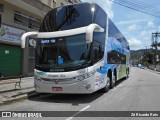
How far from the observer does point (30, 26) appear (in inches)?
898

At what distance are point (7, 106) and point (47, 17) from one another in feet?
14.0

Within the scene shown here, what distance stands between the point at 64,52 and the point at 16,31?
35.1ft

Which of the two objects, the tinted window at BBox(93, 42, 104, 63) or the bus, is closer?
the bus

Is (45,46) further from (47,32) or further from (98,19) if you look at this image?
(98,19)

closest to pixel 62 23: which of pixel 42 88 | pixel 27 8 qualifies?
pixel 42 88

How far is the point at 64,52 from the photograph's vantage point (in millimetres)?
10586

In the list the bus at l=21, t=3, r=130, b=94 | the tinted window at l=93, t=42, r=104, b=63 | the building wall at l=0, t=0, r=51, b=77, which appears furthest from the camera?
the building wall at l=0, t=0, r=51, b=77

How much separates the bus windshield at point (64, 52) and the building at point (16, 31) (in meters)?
8.43

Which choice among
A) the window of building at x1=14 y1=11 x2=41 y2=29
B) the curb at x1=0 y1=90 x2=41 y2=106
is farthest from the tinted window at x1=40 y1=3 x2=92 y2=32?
the window of building at x1=14 y1=11 x2=41 y2=29

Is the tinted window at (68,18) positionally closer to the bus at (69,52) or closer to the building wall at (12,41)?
the bus at (69,52)

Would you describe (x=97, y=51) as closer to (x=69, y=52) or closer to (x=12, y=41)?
(x=69, y=52)

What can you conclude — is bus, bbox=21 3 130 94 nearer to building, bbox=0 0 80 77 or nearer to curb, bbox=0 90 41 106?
curb, bbox=0 90 41 106

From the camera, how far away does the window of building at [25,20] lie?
2080cm

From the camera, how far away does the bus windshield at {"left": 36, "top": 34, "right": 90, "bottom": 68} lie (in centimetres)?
1041
